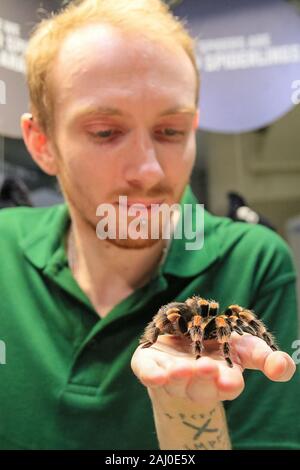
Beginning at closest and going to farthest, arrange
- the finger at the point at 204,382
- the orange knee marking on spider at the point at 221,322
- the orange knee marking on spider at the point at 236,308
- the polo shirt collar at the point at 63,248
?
the finger at the point at 204,382
the orange knee marking on spider at the point at 221,322
the orange knee marking on spider at the point at 236,308
the polo shirt collar at the point at 63,248

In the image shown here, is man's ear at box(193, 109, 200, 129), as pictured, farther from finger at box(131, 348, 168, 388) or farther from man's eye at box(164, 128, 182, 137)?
finger at box(131, 348, 168, 388)

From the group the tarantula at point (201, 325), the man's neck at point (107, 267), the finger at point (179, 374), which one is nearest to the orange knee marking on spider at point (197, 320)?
the tarantula at point (201, 325)

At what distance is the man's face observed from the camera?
840 millimetres

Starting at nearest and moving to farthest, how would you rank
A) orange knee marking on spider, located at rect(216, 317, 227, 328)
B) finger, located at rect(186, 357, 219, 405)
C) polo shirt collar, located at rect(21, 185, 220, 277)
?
1. finger, located at rect(186, 357, 219, 405)
2. orange knee marking on spider, located at rect(216, 317, 227, 328)
3. polo shirt collar, located at rect(21, 185, 220, 277)

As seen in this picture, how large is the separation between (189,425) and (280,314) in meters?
0.26

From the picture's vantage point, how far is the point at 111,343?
34.9 inches

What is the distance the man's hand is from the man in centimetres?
18

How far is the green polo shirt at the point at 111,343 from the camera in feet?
2.87

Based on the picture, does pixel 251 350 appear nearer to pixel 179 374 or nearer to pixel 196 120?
pixel 179 374

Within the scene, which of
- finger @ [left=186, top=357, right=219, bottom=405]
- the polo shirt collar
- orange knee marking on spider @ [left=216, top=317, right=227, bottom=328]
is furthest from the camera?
the polo shirt collar

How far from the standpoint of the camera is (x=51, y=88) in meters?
0.87

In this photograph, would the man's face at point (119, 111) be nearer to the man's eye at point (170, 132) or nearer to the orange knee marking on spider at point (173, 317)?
the man's eye at point (170, 132)

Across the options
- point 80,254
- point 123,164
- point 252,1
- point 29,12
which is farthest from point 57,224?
point 252,1

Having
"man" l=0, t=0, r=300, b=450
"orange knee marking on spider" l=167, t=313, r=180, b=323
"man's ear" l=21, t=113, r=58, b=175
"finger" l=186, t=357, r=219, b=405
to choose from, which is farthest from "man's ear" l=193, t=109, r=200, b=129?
"finger" l=186, t=357, r=219, b=405
